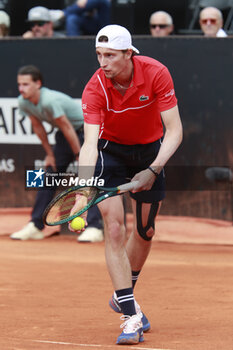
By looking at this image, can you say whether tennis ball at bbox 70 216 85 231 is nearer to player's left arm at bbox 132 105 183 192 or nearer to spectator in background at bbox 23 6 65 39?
player's left arm at bbox 132 105 183 192

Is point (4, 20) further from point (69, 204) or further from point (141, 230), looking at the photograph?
point (69, 204)

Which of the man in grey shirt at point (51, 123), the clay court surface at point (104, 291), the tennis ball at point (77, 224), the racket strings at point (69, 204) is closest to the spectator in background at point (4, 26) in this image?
the man in grey shirt at point (51, 123)

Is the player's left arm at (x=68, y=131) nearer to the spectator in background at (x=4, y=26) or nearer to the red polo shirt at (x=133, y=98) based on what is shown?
the spectator in background at (x=4, y=26)

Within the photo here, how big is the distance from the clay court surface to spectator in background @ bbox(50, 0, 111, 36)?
2.62m

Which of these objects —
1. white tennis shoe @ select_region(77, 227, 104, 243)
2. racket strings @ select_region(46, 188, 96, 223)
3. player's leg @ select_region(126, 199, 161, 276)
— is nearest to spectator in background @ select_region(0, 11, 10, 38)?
white tennis shoe @ select_region(77, 227, 104, 243)

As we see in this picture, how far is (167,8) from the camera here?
37.4 feet

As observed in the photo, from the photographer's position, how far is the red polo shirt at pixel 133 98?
538cm

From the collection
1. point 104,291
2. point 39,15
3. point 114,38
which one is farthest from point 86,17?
point 114,38

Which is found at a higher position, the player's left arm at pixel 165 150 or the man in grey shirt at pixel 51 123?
the player's left arm at pixel 165 150

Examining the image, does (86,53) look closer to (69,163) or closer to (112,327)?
(69,163)

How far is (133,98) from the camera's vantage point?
5.42 metres

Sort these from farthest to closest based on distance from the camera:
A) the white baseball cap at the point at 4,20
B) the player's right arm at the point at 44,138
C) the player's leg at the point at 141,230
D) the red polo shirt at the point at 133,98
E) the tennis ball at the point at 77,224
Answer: the white baseball cap at the point at 4,20
the player's right arm at the point at 44,138
the player's leg at the point at 141,230
the red polo shirt at the point at 133,98
the tennis ball at the point at 77,224

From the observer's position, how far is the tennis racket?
511 centimetres

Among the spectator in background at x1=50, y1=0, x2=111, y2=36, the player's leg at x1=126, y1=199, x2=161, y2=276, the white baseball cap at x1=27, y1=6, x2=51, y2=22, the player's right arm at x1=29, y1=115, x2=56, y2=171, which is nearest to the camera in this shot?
the player's leg at x1=126, y1=199, x2=161, y2=276
